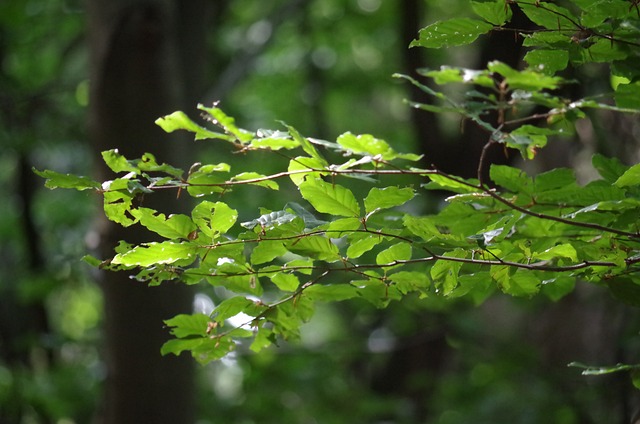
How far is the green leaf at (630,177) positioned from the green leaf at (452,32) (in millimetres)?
310

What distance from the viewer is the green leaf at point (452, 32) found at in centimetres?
119

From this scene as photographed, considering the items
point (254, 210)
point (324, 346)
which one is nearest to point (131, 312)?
point (254, 210)

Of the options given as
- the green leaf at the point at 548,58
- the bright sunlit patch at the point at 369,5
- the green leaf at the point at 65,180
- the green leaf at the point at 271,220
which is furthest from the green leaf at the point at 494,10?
the bright sunlit patch at the point at 369,5

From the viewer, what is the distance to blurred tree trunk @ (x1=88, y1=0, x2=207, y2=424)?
7.79 ft

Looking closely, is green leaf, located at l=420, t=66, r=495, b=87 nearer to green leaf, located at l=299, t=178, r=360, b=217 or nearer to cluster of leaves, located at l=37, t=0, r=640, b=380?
cluster of leaves, located at l=37, t=0, r=640, b=380

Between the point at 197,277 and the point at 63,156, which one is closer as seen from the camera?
the point at 197,277

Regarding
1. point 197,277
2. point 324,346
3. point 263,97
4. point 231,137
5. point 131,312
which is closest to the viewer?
point 231,137

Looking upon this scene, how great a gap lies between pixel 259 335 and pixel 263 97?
199 inches

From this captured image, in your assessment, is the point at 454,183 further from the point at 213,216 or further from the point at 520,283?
the point at 213,216

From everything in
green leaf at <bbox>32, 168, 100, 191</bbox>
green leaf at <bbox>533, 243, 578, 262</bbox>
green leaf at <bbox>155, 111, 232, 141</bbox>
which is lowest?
green leaf at <bbox>533, 243, 578, 262</bbox>

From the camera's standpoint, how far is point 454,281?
1.25m

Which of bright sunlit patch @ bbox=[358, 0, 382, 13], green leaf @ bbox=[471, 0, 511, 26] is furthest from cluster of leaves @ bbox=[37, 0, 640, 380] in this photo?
bright sunlit patch @ bbox=[358, 0, 382, 13]

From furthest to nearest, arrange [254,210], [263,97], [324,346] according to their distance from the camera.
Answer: [263,97] < [324,346] < [254,210]

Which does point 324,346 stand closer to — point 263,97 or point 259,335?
point 263,97
